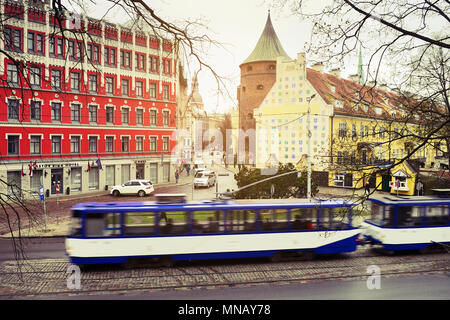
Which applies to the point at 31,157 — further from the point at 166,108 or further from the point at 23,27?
the point at 166,108

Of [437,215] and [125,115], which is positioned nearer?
[437,215]

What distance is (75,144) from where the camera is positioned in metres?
37.8

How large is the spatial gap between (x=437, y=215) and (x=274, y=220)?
800cm

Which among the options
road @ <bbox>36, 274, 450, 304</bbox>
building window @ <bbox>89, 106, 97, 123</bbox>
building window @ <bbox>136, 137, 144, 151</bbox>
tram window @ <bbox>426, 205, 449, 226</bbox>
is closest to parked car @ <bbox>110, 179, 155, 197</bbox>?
building window @ <bbox>136, 137, 144, 151</bbox>

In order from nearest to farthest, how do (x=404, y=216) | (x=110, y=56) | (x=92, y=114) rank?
(x=404, y=216) < (x=110, y=56) < (x=92, y=114)

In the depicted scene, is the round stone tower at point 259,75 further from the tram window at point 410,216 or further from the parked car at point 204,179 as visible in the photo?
the tram window at point 410,216

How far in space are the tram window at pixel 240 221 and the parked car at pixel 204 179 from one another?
29.1 m

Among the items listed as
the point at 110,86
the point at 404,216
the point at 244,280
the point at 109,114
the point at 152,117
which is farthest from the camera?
the point at 152,117

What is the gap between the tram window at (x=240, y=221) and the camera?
1470 cm

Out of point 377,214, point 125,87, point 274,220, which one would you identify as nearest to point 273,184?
point 377,214

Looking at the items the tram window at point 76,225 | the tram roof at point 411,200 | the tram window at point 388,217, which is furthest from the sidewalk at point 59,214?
the tram roof at point 411,200

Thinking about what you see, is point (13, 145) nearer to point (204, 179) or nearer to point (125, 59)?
point (125, 59)

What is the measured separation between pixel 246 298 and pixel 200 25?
9.00 meters

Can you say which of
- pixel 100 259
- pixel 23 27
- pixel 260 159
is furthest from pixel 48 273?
pixel 260 159
